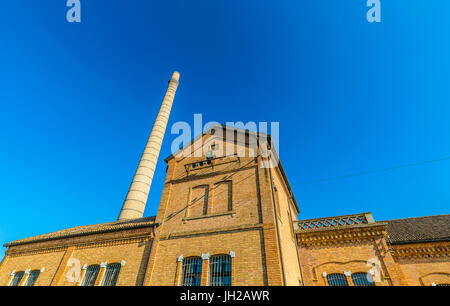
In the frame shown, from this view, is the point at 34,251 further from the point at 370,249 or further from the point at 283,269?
the point at 370,249

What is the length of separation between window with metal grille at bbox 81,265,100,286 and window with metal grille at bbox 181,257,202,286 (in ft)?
17.1

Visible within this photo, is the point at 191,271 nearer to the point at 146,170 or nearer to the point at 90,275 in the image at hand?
the point at 90,275

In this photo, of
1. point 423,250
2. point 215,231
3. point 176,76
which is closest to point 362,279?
point 423,250

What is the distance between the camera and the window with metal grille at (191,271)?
9828 mm

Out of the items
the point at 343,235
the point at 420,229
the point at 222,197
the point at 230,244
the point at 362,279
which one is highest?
the point at 420,229

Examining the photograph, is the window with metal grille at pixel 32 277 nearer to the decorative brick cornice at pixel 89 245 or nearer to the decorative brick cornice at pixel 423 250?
the decorative brick cornice at pixel 89 245

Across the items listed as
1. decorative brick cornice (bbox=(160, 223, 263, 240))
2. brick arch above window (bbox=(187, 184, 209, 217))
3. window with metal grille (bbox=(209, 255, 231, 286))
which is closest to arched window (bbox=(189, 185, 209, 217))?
brick arch above window (bbox=(187, 184, 209, 217))

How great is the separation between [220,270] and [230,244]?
3.57 feet

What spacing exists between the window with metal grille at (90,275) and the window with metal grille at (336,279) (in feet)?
39.3

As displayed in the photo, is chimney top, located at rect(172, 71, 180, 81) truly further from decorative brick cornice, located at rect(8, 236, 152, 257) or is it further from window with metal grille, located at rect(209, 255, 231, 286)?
window with metal grille, located at rect(209, 255, 231, 286)

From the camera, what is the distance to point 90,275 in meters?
12.1

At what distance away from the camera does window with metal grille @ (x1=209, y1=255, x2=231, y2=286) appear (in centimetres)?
939

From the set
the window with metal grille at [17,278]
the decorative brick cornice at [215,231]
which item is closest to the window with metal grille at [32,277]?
the window with metal grille at [17,278]
